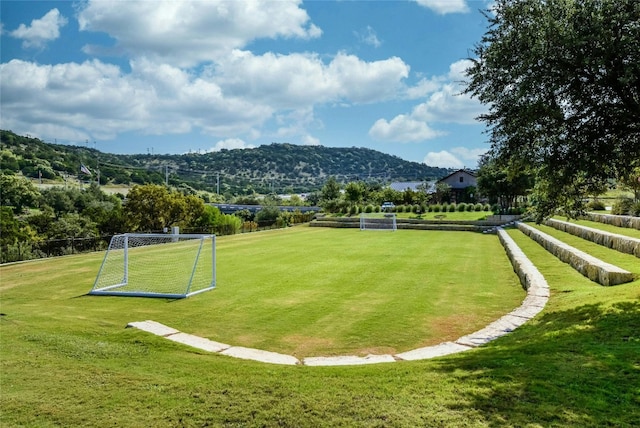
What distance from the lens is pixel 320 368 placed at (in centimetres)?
562

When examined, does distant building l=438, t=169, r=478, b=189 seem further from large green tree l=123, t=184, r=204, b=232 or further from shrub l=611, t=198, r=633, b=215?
shrub l=611, t=198, r=633, b=215

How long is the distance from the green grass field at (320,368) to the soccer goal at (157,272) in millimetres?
694

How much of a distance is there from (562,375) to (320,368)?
8.92 feet

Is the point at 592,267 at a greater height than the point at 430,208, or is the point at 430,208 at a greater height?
the point at 430,208

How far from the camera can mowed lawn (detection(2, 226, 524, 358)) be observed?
779 centimetres

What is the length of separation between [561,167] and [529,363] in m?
4.70

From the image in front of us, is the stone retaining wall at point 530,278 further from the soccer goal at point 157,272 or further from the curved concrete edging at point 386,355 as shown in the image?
the soccer goal at point 157,272

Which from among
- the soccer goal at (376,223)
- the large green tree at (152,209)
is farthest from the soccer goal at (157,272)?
the soccer goal at (376,223)

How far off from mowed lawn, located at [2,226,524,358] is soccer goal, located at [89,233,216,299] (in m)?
0.41

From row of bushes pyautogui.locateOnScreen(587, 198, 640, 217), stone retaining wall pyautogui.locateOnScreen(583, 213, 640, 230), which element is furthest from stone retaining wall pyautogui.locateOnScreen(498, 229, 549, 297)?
row of bushes pyautogui.locateOnScreen(587, 198, 640, 217)

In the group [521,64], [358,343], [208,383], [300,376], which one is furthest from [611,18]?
[208,383]

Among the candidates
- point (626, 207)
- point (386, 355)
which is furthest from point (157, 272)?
point (626, 207)

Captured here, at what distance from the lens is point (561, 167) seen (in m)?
8.28

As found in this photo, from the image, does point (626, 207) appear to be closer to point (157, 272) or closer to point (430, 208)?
point (157, 272)
